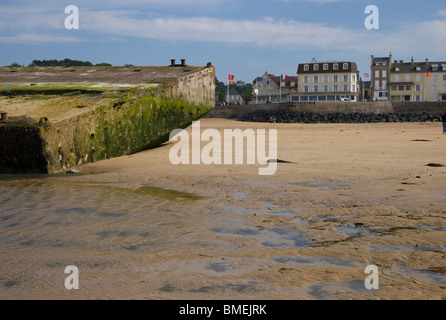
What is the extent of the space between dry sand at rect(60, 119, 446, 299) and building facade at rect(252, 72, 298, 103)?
262 ft

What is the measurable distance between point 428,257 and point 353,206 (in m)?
1.78

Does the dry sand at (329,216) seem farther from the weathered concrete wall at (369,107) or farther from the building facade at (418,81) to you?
the building facade at (418,81)

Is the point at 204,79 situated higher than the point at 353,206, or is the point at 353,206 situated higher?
the point at 204,79

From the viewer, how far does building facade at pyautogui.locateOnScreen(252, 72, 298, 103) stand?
288ft

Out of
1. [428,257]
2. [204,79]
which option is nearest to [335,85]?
[204,79]

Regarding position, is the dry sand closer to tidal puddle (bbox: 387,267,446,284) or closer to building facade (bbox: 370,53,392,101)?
tidal puddle (bbox: 387,267,446,284)

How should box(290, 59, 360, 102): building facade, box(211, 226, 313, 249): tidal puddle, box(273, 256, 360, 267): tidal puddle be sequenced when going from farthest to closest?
box(290, 59, 360, 102): building facade < box(211, 226, 313, 249): tidal puddle < box(273, 256, 360, 267): tidal puddle

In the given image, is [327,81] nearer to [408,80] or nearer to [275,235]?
[408,80]

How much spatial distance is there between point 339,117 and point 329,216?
43935mm

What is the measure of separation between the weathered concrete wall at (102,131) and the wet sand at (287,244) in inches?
22.3

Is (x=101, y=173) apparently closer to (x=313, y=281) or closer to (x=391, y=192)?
(x=391, y=192)

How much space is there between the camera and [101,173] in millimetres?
7637

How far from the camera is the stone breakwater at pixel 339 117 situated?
44.5m
